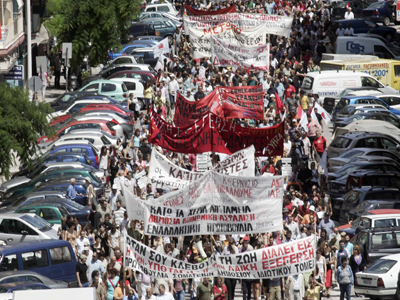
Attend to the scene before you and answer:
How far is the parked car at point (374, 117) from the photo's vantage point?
32.5 meters

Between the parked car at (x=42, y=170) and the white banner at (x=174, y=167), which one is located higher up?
the white banner at (x=174, y=167)

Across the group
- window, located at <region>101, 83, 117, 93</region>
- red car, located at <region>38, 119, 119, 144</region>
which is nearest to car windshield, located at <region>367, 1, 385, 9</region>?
window, located at <region>101, 83, 117, 93</region>

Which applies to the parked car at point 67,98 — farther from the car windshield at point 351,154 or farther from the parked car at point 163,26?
the parked car at point 163,26

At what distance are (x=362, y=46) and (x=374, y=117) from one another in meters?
12.3

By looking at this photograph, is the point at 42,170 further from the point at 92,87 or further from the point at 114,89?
the point at 92,87

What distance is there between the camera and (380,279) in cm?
1986

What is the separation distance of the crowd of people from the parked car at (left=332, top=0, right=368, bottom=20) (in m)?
17.4

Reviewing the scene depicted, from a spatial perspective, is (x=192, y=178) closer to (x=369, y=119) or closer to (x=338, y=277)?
(x=338, y=277)

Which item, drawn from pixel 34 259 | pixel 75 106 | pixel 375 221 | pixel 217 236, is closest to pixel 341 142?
pixel 375 221

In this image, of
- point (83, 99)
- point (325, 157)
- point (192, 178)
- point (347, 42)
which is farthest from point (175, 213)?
point (347, 42)

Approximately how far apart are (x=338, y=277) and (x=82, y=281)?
5.37 m

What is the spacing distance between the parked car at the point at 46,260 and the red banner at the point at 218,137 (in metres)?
3.61

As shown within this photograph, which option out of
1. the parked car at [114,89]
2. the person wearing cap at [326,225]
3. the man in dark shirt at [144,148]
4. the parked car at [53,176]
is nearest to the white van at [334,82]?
the parked car at [114,89]

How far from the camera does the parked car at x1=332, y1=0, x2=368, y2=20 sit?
179ft
